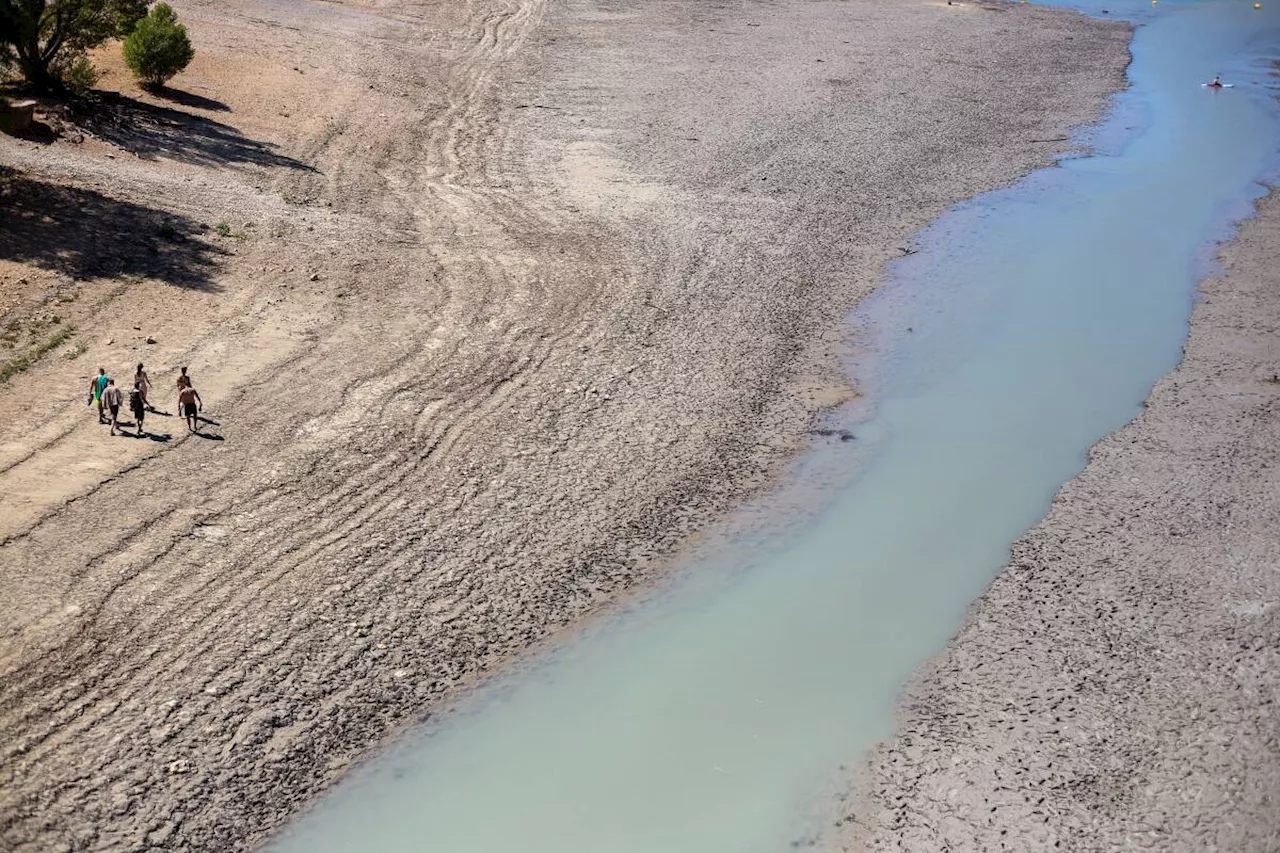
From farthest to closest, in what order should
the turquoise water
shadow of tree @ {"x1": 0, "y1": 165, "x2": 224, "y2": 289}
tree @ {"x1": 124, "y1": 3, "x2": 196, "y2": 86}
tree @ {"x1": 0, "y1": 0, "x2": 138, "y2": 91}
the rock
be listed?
tree @ {"x1": 124, "y1": 3, "x2": 196, "y2": 86}, tree @ {"x1": 0, "y1": 0, "x2": 138, "y2": 91}, shadow of tree @ {"x1": 0, "y1": 165, "x2": 224, "y2": 289}, the turquoise water, the rock

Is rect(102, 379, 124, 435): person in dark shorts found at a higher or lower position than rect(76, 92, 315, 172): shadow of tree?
lower

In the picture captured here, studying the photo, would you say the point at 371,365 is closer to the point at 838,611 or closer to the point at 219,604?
the point at 219,604

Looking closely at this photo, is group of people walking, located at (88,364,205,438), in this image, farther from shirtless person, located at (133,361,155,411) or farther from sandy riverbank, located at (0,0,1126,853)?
sandy riverbank, located at (0,0,1126,853)

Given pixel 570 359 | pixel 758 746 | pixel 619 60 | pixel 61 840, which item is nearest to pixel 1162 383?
pixel 570 359

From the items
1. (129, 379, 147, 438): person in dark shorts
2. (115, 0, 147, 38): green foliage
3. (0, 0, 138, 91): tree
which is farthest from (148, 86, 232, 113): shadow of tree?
(129, 379, 147, 438): person in dark shorts

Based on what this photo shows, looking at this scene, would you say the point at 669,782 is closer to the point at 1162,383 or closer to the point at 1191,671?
the point at 1191,671

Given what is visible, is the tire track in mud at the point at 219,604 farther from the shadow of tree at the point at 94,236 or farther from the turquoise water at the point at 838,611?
the shadow of tree at the point at 94,236
